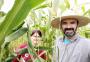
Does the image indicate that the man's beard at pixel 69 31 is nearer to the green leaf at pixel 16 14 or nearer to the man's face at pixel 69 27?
the man's face at pixel 69 27

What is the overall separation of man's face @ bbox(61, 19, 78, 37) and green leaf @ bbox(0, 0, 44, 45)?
1.26 metres

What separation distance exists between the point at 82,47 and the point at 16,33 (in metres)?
1.45

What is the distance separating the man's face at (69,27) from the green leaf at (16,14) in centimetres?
126

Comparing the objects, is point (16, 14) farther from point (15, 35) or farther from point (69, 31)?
point (69, 31)

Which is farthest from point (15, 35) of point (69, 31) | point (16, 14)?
point (69, 31)

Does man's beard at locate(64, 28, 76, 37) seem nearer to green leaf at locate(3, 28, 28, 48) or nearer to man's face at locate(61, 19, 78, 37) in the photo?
man's face at locate(61, 19, 78, 37)

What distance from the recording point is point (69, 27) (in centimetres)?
187

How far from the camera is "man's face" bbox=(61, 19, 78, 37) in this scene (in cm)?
183

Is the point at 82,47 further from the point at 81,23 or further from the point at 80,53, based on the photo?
the point at 81,23

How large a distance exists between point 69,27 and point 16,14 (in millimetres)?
1374

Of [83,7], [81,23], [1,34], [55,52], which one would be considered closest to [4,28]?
[1,34]

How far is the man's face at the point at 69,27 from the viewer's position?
1.83 m

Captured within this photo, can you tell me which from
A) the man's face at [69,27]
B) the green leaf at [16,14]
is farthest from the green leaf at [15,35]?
the man's face at [69,27]

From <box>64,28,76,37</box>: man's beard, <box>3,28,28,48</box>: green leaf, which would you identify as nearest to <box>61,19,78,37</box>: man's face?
<box>64,28,76,37</box>: man's beard
